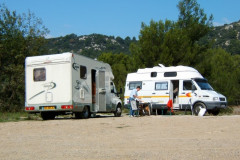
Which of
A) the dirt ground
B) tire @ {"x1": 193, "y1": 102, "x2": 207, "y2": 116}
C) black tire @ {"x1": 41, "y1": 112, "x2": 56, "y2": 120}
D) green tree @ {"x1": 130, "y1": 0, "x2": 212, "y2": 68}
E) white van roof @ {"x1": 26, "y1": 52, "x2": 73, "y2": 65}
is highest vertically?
green tree @ {"x1": 130, "y1": 0, "x2": 212, "y2": 68}

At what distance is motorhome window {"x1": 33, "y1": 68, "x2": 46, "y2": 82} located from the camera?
17.0m

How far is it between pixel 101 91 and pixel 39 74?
346 cm

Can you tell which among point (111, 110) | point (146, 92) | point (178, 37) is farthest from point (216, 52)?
point (111, 110)

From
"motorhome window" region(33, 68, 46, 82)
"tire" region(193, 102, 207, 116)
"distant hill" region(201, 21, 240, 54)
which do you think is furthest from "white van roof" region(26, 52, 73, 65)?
"distant hill" region(201, 21, 240, 54)

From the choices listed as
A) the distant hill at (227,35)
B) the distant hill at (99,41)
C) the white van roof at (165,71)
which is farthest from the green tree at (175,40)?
the distant hill at (99,41)

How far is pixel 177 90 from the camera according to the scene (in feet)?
70.3

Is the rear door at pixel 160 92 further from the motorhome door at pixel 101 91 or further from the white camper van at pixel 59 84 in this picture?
the white camper van at pixel 59 84

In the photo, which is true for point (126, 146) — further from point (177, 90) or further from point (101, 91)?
point (177, 90)

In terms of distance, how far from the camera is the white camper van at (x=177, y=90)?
1994 cm

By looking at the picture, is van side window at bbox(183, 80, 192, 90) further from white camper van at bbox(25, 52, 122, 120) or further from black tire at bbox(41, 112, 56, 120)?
black tire at bbox(41, 112, 56, 120)

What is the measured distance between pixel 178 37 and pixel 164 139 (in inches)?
979

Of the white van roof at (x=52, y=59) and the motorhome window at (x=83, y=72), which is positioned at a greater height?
the white van roof at (x=52, y=59)

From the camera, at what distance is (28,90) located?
17172 mm

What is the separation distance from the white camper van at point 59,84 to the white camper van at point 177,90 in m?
4.18
